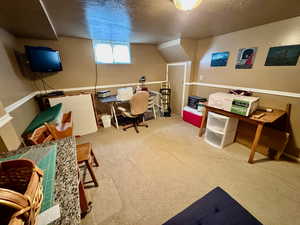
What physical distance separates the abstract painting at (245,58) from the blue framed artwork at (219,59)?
256mm

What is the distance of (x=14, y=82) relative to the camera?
181 centimetres

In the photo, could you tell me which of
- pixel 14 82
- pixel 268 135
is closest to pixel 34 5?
→ pixel 14 82

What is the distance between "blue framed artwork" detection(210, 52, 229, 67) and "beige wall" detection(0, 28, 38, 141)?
3540mm

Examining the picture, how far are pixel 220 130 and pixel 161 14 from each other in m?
2.11

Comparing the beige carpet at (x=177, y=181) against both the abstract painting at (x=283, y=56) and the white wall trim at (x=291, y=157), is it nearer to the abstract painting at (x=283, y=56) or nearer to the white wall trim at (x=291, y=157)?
the white wall trim at (x=291, y=157)

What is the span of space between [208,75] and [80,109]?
10.3 ft

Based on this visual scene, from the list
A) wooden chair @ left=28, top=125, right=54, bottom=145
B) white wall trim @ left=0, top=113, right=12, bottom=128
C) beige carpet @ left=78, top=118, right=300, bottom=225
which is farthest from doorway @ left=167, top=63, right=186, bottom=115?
white wall trim @ left=0, top=113, right=12, bottom=128

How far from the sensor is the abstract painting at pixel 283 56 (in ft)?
5.91

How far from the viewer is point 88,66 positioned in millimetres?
3102

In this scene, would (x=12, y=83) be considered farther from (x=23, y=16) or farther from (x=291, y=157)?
(x=291, y=157)

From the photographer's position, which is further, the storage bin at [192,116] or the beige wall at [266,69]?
the storage bin at [192,116]

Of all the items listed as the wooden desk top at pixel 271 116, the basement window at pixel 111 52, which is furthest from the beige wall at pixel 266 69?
the basement window at pixel 111 52

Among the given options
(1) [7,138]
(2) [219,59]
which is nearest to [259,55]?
(2) [219,59]

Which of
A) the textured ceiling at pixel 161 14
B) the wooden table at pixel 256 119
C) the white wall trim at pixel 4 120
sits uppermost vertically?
the textured ceiling at pixel 161 14
